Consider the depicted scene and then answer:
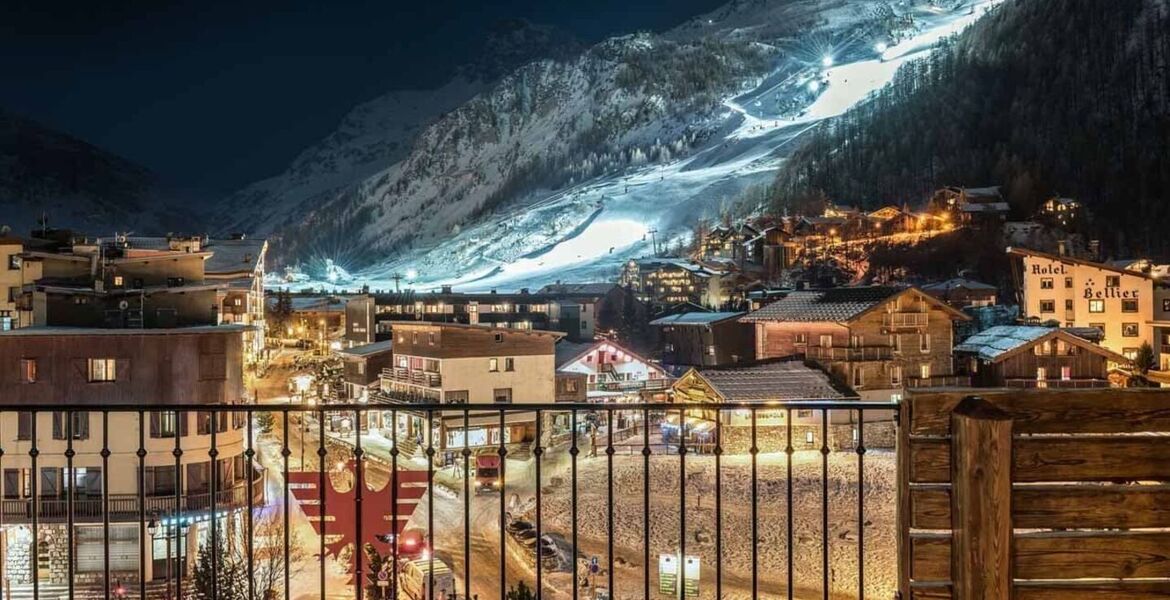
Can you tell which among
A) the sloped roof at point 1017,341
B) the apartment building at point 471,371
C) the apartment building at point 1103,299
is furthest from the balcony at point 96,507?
the apartment building at point 1103,299

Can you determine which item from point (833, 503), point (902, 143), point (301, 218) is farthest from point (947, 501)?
point (301, 218)

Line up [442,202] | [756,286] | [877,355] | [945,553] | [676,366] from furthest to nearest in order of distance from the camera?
[442,202], [756,286], [676,366], [877,355], [945,553]

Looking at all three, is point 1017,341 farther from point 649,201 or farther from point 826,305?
point 649,201

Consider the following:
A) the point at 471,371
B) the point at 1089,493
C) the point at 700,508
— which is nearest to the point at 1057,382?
the point at 700,508

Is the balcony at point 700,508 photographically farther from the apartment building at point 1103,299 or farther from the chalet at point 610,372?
the apartment building at point 1103,299

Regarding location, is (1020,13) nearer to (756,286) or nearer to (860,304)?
(756,286)

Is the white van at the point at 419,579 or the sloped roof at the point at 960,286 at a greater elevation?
the sloped roof at the point at 960,286

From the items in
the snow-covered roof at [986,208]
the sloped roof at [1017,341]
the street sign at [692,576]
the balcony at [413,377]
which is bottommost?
A: the street sign at [692,576]
